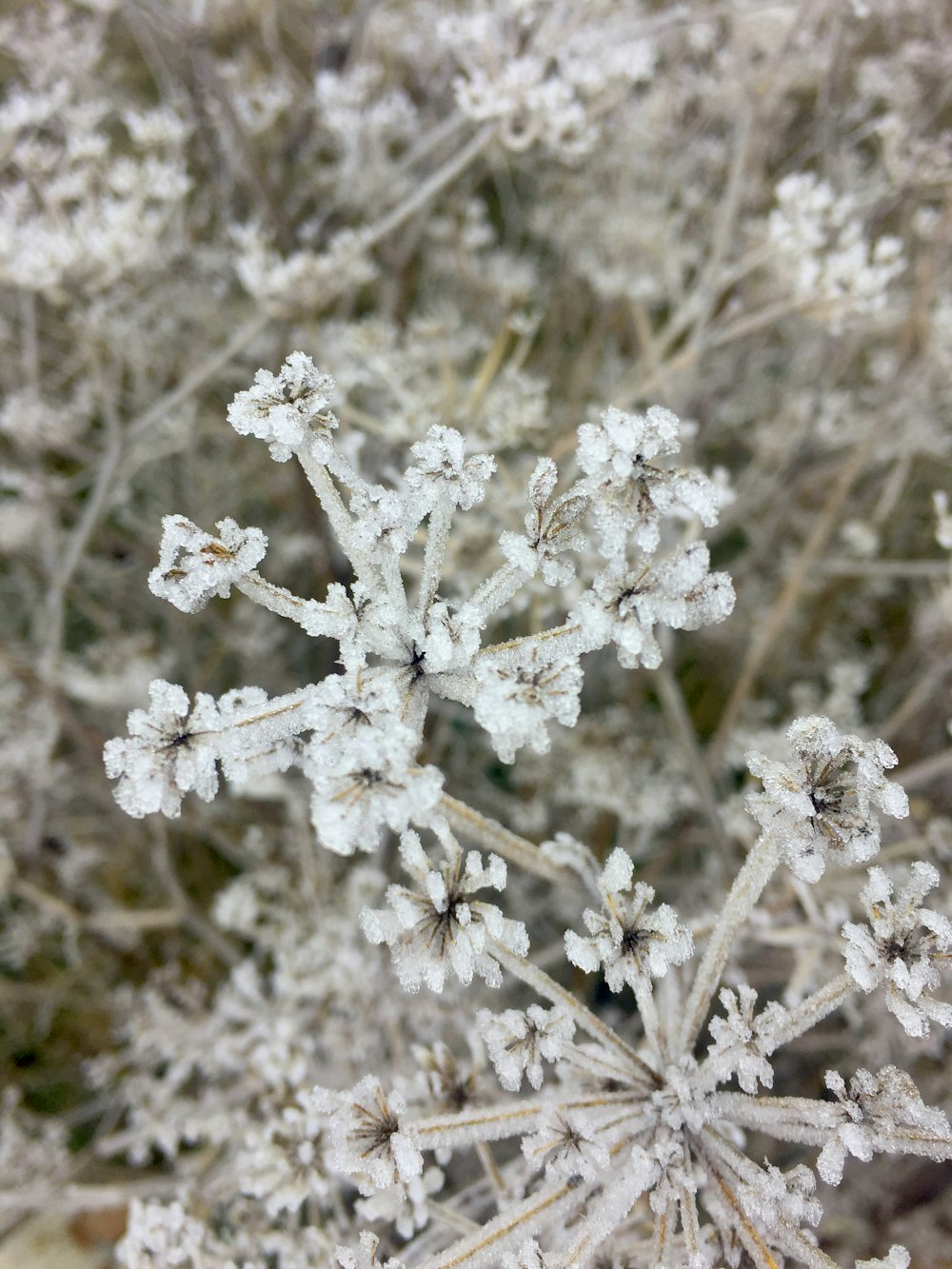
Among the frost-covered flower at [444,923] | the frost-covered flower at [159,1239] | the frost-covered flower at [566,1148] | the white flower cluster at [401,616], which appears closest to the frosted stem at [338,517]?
the white flower cluster at [401,616]

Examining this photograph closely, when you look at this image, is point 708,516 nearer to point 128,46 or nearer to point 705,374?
point 705,374

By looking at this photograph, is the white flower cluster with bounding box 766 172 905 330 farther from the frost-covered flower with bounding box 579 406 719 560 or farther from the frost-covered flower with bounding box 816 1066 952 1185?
the frost-covered flower with bounding box 816 1066 952 1185

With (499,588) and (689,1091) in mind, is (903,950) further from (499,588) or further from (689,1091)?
(499,588)

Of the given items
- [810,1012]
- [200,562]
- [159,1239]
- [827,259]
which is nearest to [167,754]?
[200,562]

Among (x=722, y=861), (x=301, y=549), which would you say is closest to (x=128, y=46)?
(x=301, y=549)

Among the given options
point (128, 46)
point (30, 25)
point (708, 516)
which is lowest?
point (708, 516)

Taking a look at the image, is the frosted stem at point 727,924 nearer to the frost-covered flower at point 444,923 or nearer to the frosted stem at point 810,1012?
the frosted stem at point 810,1012
